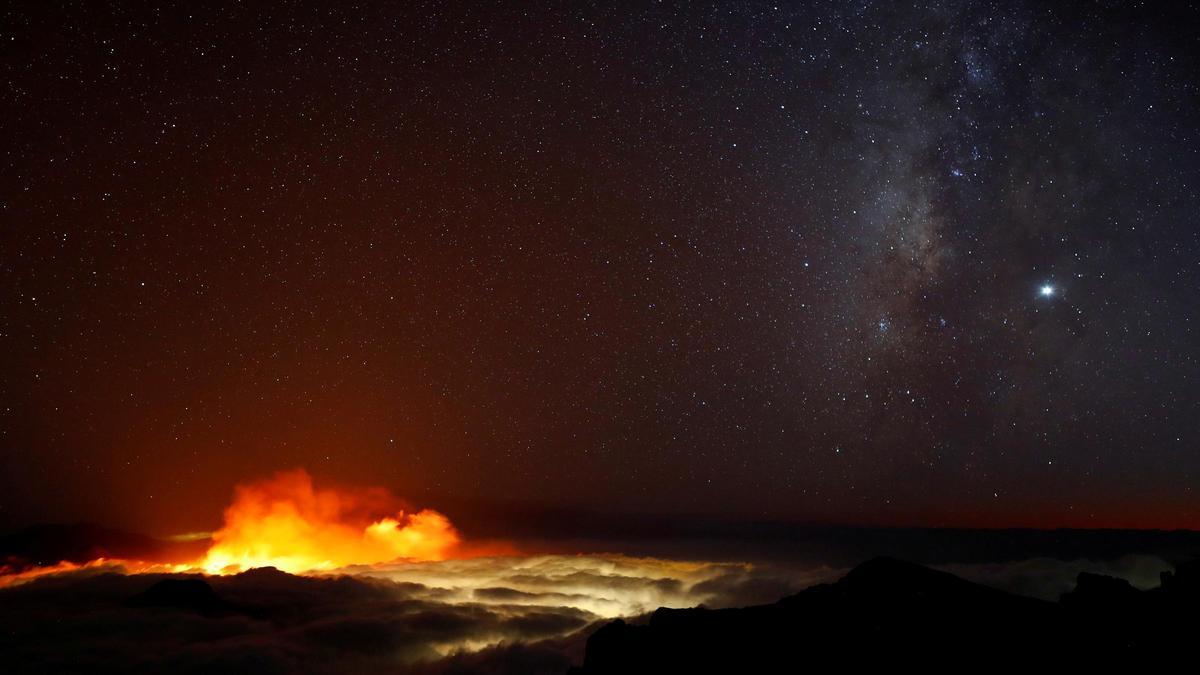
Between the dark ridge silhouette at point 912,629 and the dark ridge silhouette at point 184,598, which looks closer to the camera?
the dark ridge silhouette at point 912,629

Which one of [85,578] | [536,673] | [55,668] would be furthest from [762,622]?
[85,578]

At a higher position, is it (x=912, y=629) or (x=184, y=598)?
(x=912, y=629)

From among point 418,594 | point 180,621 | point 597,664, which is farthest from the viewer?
point 418,594

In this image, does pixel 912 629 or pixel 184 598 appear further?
pixel 184 598

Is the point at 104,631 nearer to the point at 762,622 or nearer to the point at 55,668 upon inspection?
the point at 55,668

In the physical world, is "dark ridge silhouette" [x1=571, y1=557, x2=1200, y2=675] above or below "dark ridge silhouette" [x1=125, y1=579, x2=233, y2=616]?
above

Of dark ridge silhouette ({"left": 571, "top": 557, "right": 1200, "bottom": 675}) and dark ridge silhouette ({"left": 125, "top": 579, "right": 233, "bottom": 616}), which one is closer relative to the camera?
dark ridge silhouette ({"left": 571, "top": 557, "right": 1200, "bottom": 675})

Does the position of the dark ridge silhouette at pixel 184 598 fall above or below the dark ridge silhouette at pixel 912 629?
below

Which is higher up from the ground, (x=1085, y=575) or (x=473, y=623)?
(x=1085, y=575)
